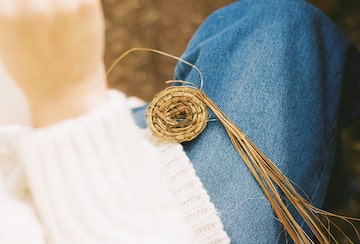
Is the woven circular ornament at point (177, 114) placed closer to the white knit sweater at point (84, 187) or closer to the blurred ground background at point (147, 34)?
the white knit sweater at point (84, 187)

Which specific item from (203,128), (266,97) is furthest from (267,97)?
(203,128)

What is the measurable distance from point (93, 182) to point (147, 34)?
3.72ft

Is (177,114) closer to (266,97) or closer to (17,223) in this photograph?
(266,97)

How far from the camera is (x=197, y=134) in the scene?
0.78 meters

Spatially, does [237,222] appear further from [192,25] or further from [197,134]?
[192,25]

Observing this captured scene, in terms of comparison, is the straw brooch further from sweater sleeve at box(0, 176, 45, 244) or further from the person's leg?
sweater sleeve at box(0, 176, 45, 244)

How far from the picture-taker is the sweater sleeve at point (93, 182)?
1.86 ft

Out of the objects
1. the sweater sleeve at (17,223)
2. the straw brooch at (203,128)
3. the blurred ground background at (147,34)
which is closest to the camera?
the sweater sleeve at (17,223)

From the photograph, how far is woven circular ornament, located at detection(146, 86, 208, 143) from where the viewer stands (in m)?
0.77

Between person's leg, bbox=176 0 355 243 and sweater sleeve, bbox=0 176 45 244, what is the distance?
31 cm

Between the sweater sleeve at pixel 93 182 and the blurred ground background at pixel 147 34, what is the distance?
1.01 meters

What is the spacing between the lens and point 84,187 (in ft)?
1.90

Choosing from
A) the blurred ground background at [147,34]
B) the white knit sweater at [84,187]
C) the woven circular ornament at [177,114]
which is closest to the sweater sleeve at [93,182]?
the white knit sweater at [84,187]

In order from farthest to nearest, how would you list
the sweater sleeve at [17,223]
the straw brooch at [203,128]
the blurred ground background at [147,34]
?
1. the blurred ground background at [147,34]
2. the straw brooch at [203,128]
3. the sweater sleeve at [17,223]
